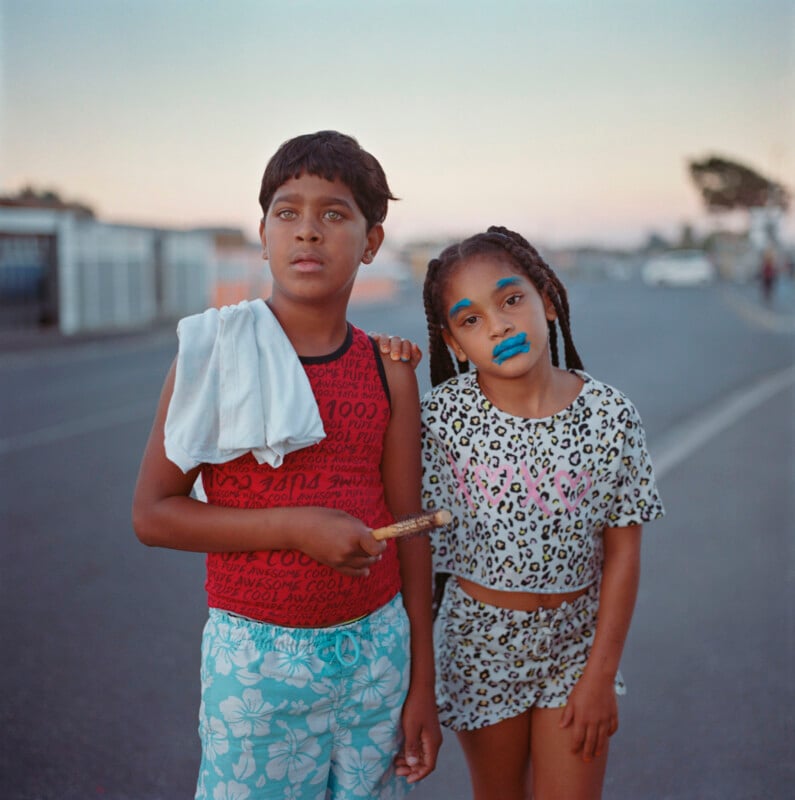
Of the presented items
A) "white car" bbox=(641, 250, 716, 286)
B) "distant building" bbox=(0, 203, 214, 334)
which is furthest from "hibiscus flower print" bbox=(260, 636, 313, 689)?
"white car" bbox=(641, 250, 716, 286)

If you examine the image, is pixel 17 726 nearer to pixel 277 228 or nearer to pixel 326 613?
pixel 326 613

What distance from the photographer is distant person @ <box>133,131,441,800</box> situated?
1834 mm

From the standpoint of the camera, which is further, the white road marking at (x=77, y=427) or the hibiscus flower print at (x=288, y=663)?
the white road marking at (x=77, y=427)

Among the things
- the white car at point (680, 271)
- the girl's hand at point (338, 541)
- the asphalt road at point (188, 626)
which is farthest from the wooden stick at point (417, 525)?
the white car at point (680, 271)

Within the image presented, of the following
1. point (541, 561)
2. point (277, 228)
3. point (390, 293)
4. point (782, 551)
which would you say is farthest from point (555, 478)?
point (390, 293)

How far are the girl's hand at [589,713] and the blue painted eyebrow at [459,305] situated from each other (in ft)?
2.68

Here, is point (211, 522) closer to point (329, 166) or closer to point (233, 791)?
point (233, 791)

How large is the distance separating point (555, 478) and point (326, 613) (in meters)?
0.55

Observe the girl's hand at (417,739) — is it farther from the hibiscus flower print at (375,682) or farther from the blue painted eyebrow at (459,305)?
the blue painted eyebrow at (459,305)

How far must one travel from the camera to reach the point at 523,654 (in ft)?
7.14

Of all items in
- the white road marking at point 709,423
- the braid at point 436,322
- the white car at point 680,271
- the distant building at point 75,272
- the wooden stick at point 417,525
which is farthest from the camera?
the white car at point 680,271

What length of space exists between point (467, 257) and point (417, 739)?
102cm

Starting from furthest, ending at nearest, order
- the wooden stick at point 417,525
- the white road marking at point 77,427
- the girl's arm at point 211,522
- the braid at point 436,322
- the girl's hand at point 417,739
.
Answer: the white road marking at point 77,427 < the braid at point 436,322 < the girl's hand at point 417,739 < the girl's arm at point 211,522 < the wooden stick at point 417,525

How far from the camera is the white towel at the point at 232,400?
1.82 m
